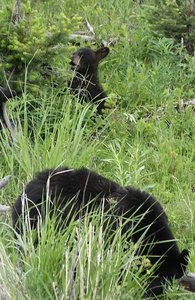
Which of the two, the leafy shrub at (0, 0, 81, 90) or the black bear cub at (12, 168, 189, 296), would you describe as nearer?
the black bear cub at (12, 168, 189, 296)

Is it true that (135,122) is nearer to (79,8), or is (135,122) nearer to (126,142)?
(126,142)

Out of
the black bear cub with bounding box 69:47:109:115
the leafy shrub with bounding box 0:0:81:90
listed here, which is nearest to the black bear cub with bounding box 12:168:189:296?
the leafy shrub with bounding box 0:0:81:90

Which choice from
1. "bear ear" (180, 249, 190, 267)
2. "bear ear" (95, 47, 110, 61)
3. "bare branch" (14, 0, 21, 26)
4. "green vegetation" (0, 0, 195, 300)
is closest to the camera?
"green vegetation" (0, 0, 195, 300)

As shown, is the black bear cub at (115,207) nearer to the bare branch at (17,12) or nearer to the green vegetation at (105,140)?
the green vegetation at (105,140)

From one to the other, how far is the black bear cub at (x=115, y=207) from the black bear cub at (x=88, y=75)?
9.16 feet

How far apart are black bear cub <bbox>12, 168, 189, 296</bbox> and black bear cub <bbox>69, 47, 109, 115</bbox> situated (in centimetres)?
279

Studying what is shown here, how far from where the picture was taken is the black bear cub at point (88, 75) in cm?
845

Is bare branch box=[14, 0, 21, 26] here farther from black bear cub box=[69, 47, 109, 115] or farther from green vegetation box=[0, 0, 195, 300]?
black bear cub box=[69, 47, 109, 115]

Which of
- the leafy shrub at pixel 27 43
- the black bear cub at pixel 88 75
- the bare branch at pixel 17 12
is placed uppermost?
the bare branch at pixel 17 12

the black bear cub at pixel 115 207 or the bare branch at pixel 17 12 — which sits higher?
the bare branch at pixel 17 12

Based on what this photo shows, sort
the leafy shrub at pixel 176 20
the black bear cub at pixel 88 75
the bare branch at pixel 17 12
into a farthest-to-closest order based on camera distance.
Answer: the leafy shrub at pixel 176 20
the black bear cub at pixel 88 75
the bare branch at pixel 17 12

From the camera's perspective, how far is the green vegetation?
4.39 meters

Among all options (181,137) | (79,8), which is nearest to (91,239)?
(181,137)

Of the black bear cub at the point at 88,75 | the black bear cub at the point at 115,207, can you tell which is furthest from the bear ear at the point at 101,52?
the black bear cub at the point at 115,207
